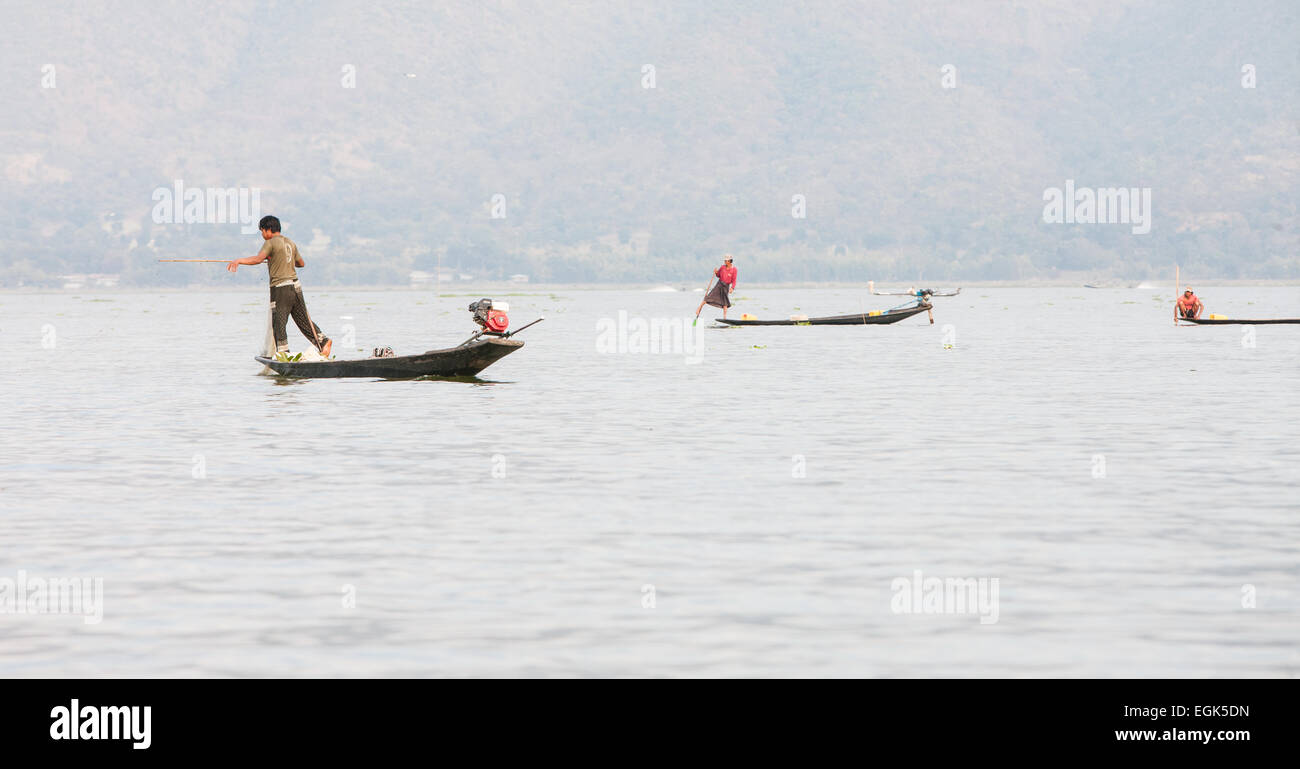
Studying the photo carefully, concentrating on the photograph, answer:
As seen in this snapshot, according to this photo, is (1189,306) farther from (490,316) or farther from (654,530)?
(654,530)

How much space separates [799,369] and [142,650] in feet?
97.7

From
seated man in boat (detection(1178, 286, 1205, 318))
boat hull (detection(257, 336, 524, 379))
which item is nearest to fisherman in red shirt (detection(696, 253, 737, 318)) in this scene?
seated man in boat (detection(1178, 286, 1205, 318))

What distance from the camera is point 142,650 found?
1004 centimetres

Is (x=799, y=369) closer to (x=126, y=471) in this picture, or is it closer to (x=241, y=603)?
(x=126, y=471)

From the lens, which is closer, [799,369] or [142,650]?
[142,650]

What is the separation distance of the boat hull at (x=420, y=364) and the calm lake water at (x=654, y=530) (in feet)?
1.66

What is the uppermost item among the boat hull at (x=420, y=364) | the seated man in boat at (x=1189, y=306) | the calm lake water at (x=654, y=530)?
the seated man in boat at (x=1189, y=306)

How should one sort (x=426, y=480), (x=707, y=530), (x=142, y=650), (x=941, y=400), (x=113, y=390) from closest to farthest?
(x=142, y=650), (x=707, y=530), (x=426, y=480), (x=941, y=400), (x=113, y=390)

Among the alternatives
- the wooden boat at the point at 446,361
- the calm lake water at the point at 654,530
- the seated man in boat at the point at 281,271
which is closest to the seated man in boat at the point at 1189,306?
the calm lake water at the point at 654,530

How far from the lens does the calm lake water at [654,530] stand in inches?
396

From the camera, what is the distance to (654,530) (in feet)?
47.1

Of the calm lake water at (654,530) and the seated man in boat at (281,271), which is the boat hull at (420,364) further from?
the seated man in boat at (281,271)

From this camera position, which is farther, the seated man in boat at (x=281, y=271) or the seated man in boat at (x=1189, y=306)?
the seated man in boat at (x=1189, y=306)

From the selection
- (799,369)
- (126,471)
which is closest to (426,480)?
(126,471)
